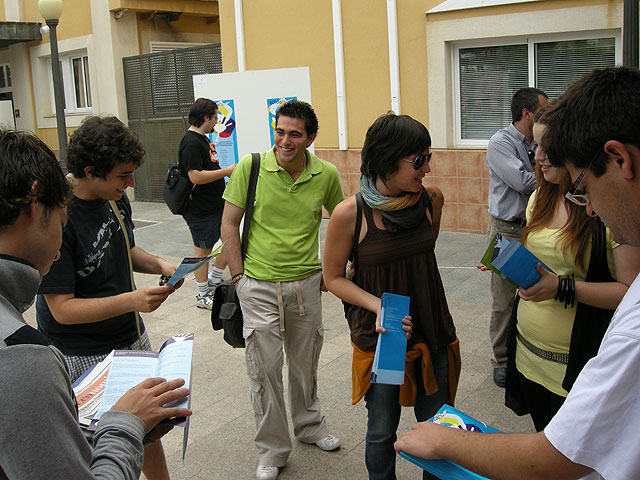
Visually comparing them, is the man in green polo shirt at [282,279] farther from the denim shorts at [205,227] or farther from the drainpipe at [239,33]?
the drainpipe at [239,33]

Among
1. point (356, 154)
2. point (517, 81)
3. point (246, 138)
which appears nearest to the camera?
point (246, 138)

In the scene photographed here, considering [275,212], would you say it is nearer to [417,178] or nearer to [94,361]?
[417,178]

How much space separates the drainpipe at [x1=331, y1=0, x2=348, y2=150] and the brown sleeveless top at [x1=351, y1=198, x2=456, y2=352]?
23.6 feet

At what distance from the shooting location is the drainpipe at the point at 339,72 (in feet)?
31.8

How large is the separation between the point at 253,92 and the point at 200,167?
107 cm

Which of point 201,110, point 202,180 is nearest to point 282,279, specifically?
point 202,180

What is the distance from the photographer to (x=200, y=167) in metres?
6.50

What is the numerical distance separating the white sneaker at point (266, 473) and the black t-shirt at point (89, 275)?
1084 mm

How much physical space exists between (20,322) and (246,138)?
5.76m

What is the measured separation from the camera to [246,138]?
7051 mm

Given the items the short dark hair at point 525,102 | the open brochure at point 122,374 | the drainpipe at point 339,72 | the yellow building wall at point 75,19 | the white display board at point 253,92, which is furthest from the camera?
the yellow building wall at point 75,19

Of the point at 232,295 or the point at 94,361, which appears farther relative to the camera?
the point at 232,295

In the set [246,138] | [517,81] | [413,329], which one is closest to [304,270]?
[413,329]

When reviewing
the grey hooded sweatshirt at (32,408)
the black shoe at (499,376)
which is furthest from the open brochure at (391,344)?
A: the black shoe at (499,376)
